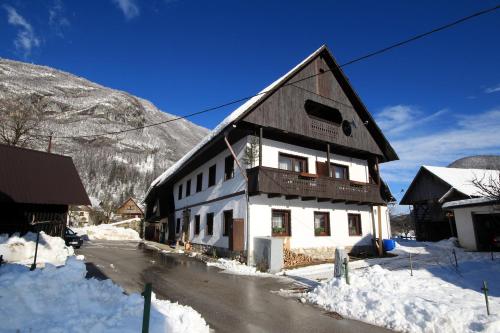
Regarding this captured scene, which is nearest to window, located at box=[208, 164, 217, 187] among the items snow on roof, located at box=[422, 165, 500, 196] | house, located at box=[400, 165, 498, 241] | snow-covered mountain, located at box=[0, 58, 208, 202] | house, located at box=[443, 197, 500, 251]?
house, located at box=[443, 197, 500, 251]

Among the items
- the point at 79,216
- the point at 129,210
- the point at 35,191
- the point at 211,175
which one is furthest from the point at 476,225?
the point at 79,216

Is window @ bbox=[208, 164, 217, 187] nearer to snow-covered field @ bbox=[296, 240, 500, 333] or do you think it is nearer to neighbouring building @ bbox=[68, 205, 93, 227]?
snow-covered field @ bbox=[296, 240, 500, 333]

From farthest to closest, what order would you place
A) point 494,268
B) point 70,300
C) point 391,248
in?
1. point 391,248
2. point 494,268
3. point 70,300

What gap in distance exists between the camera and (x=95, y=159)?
10281 cm

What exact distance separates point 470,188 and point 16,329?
1259 inches

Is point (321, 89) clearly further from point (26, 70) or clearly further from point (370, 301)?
point (26, 70)

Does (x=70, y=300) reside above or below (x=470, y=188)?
below

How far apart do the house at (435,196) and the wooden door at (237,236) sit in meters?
20.8

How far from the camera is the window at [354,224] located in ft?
68.4

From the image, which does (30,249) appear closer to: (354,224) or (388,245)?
(354,224)

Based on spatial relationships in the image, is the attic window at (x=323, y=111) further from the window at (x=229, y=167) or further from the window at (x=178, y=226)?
the window at (x=178, y=226)

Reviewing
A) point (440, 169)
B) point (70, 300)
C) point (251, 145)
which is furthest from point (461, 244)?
point (70, 300)

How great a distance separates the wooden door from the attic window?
916 cm

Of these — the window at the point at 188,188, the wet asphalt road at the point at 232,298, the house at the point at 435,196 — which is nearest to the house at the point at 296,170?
the window at the point at 188,188
